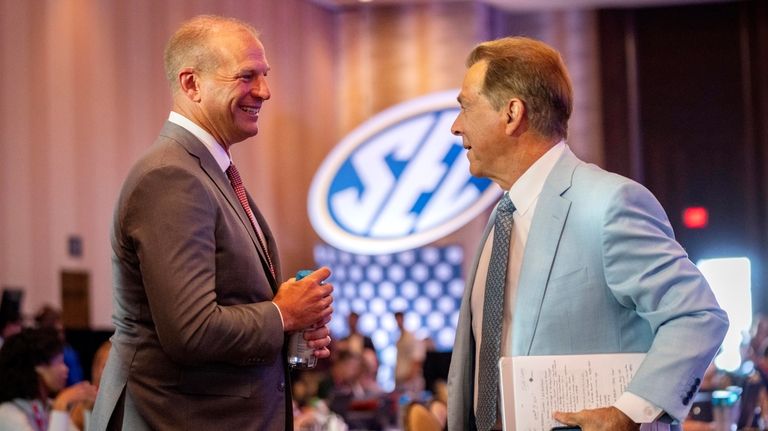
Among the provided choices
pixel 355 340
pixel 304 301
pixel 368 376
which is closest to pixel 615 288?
pixel 304 301

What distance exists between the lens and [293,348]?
2611mm

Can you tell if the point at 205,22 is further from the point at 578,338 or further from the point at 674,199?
the point at 674,199

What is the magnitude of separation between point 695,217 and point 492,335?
13.2m

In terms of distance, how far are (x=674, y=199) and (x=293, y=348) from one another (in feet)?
43.7

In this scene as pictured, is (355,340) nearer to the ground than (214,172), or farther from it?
nearer to the ground

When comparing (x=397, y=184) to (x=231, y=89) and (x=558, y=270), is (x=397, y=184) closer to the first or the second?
(x=231, y=89)

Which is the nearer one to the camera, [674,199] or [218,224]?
[218,224]

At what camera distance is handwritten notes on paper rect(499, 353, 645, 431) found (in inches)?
89.8

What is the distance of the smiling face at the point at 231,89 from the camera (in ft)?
8.67

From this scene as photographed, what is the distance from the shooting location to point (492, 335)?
8.30ft

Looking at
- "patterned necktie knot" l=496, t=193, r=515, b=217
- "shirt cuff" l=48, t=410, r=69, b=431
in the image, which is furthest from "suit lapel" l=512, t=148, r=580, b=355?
"shirt cuff" l=48, t=410, r=69, b=431

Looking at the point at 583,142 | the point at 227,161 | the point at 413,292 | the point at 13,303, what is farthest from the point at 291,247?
the point at 227,161

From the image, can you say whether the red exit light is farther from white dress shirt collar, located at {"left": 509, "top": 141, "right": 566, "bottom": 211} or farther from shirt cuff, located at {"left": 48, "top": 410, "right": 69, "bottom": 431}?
white dress shirt collar, located at {"left": 509, "top": 141, "right": 566, "bottom": 211}

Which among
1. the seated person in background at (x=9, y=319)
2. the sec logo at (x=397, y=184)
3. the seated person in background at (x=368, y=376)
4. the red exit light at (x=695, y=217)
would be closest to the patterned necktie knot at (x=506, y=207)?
the seated person in background at (x=9, y=319)
